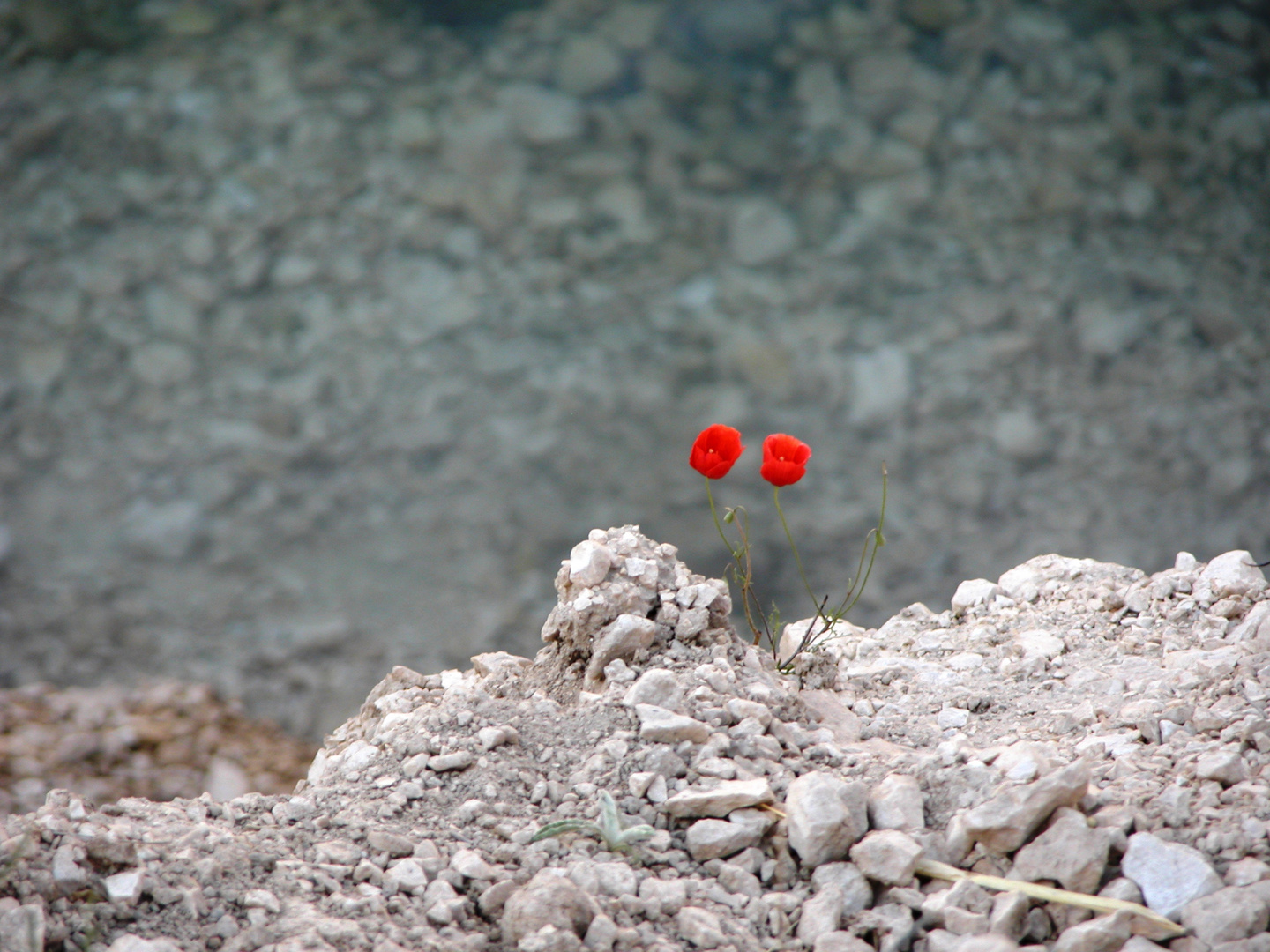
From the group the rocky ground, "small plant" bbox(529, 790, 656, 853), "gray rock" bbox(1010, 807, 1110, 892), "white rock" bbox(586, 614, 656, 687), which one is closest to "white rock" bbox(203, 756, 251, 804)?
the rocky ground

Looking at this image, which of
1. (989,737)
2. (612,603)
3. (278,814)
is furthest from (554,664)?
(989,737)

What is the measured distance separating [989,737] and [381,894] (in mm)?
517

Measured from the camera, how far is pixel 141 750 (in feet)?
5.41

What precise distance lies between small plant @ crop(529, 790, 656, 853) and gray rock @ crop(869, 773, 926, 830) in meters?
0.16

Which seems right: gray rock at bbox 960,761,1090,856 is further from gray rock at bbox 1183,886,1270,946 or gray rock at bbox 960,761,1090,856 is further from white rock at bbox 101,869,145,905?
white rock at bbox 101,869,145,905

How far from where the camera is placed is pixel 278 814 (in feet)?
2.41

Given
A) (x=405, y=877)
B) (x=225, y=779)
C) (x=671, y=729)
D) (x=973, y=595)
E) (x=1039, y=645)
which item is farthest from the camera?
(x=225, y=779)

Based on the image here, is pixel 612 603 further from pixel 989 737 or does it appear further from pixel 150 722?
pixel 150 722

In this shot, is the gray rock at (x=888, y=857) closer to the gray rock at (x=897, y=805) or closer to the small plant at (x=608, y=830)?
the gray rock at (x=897, y=805)

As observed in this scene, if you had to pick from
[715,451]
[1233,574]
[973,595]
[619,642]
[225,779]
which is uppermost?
[715,451]

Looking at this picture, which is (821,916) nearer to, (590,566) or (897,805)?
(897,805)

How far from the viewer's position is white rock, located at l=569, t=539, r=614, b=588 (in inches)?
34.7

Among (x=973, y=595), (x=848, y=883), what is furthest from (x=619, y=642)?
(x=973, y=595)

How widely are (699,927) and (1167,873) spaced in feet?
0.96
